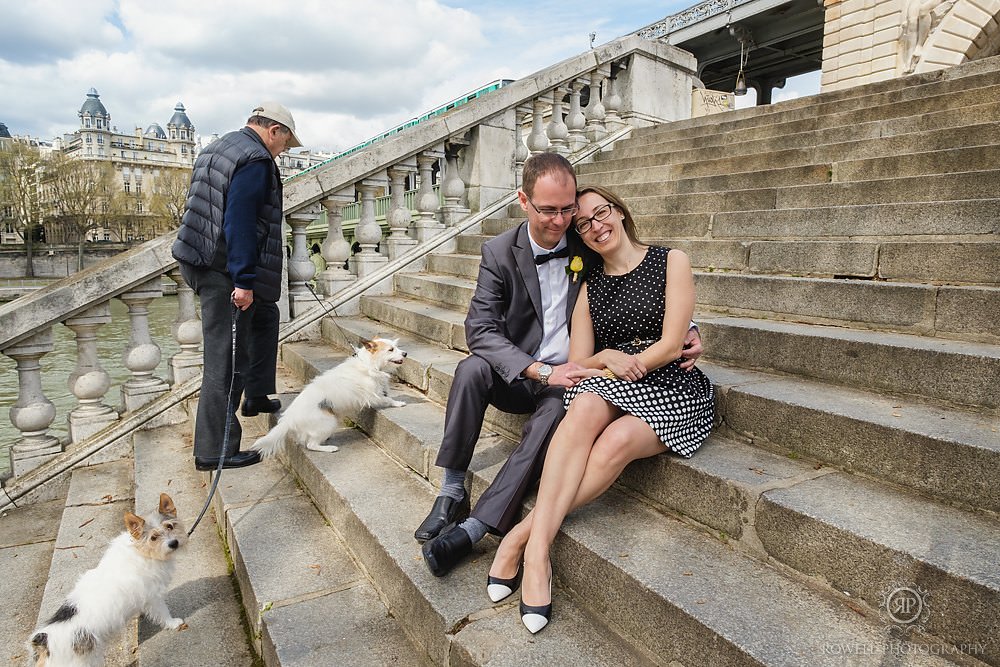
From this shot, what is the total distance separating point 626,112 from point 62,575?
829 cm

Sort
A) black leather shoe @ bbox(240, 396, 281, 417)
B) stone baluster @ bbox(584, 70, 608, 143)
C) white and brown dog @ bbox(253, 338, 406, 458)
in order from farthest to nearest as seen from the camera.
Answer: stone baluster @ bbox(584, 70, 608, 143), black leather shoe @ bbox(240, 396, 281, 417), white and brown dog @ bbox(253, 338, 406, 458)

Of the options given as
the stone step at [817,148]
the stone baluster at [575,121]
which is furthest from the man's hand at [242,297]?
the stone baluster at [575,121]

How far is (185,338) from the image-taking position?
16.6 feet

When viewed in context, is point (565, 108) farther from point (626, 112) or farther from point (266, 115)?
point (266, 115)

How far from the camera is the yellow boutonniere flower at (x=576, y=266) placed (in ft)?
9.38

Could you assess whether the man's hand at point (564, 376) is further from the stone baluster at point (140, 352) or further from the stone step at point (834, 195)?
the stone baluster at point (140, 352)

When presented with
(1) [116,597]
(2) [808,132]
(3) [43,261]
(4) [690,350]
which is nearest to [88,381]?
(1) [116,597]

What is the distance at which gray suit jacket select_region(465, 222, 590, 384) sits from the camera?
293cm

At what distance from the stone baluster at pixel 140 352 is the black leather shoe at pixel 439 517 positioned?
329 centimetres

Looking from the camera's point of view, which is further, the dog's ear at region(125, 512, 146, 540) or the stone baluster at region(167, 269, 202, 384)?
the stone baluster at region(167, 269, 202, 384)

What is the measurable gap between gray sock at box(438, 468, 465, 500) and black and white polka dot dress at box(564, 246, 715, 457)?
633 millimetres

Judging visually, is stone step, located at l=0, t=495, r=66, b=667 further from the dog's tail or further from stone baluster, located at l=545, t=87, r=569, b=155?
stone baluster, located at l=545, t=87, r=569, b=155

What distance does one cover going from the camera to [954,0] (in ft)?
45.5

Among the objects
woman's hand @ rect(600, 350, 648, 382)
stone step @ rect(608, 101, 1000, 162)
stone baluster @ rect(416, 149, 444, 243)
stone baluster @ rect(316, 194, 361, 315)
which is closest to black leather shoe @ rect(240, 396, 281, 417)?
stone baluster @ rect(316, 194, 361, 315)
